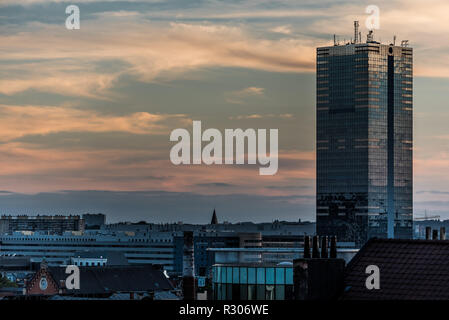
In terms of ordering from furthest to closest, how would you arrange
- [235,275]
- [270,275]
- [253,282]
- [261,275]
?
[235,275] → [253,282] → [261,275] → [270,275]

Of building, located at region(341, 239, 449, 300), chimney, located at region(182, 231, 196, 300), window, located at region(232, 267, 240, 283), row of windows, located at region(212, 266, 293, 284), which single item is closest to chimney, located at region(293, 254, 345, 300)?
building, located at region(341, 239, 449, 300)

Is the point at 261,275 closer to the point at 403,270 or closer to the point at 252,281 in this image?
the point at 252,281

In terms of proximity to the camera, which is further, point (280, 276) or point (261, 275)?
point (261, 275)

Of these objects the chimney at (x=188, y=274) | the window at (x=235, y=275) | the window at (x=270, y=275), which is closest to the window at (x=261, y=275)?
the window at (x=270, y=275)

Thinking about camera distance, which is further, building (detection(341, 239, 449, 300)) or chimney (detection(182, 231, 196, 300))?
chimney (detection(182, 231, 196, 300))

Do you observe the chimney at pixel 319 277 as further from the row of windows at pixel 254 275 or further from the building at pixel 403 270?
the row of windows at pixel 254 275

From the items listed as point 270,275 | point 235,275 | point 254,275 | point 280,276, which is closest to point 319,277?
point 280,276

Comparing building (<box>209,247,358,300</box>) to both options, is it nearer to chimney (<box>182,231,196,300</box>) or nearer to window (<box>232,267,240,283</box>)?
window (<box>232,267,240,283</box>)

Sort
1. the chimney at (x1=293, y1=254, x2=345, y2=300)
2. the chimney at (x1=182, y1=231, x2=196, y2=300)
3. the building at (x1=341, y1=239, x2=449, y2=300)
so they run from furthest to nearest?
the chimney at (x1=182, y1=231, x2=196, y2=300)
the chimney at (x1=293, y1=254, x2=345, y2=300)
the building at (x1=341, y1=239, x2=449, y2=300)
